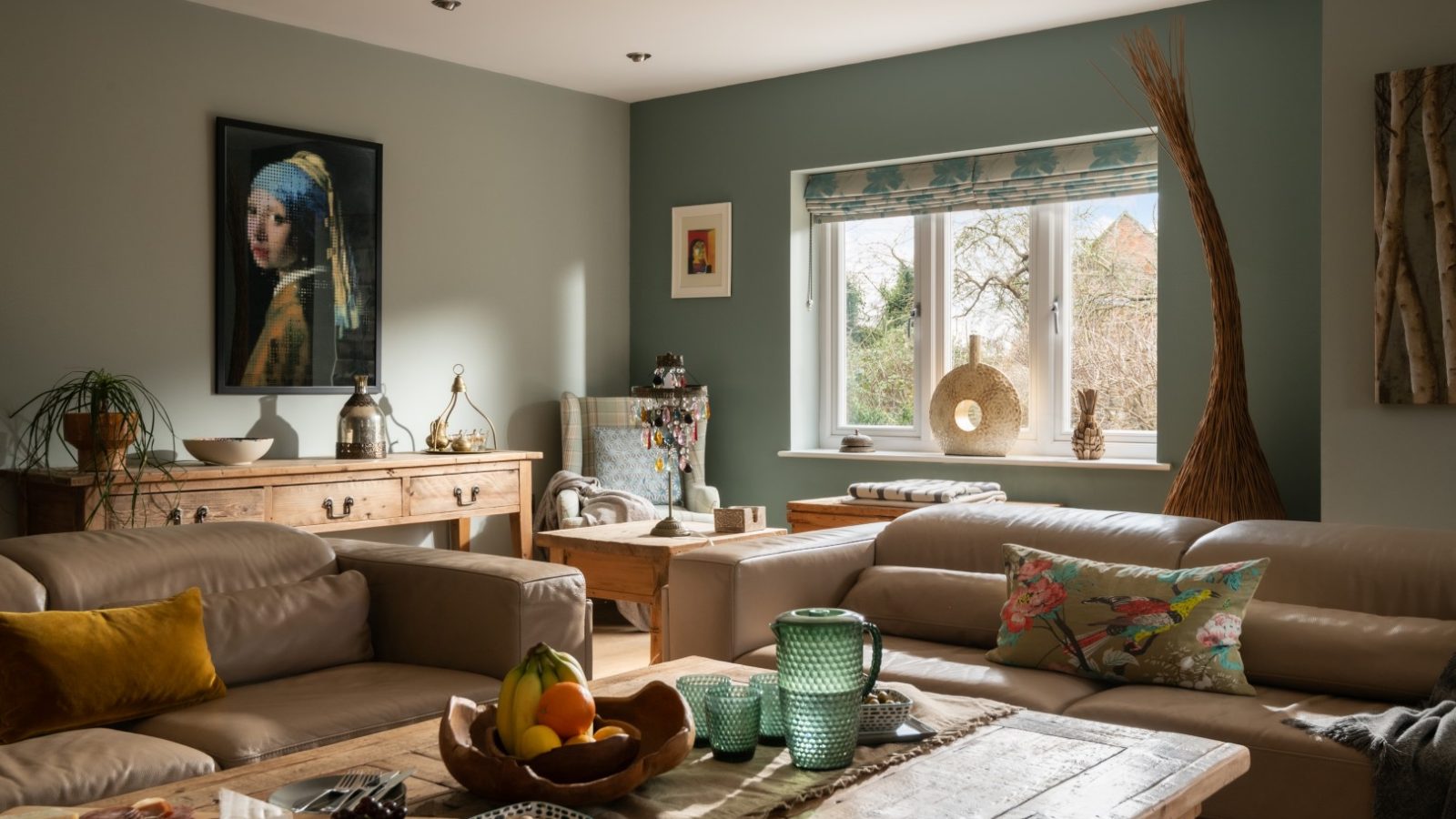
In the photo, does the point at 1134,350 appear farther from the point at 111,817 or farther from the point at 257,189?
the point at 111,817

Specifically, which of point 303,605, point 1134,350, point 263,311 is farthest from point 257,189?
point 1134,350

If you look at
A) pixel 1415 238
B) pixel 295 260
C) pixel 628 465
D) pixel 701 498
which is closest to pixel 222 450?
pixel 295 260

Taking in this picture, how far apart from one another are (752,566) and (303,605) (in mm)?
1071

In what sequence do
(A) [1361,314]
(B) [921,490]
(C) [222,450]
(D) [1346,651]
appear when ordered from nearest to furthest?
1. (D) [1346,651]
2. (A) [1361,314]
3. (C) [222,450]
4. (B) [921,490]

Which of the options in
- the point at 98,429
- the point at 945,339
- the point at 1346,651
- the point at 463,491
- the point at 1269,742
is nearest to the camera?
the point at 1269,742

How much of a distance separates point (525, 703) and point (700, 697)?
0.34m

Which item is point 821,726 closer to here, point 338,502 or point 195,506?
point 195,506

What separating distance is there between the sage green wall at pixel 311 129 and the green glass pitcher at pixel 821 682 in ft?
11.8

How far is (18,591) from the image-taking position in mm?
2514

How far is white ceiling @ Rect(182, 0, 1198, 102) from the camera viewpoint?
4715 mm

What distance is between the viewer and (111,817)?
1.36m

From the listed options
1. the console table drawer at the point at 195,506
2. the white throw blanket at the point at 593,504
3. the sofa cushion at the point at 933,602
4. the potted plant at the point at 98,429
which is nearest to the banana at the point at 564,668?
the sofa cushion at the point at 933,602

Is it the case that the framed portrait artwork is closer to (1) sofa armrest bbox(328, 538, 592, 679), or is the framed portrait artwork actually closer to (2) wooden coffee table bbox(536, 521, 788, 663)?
(2) wooden coffee table bbox(536, 521, 788, 663)

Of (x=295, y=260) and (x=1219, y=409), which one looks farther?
(x=295, y=260)
